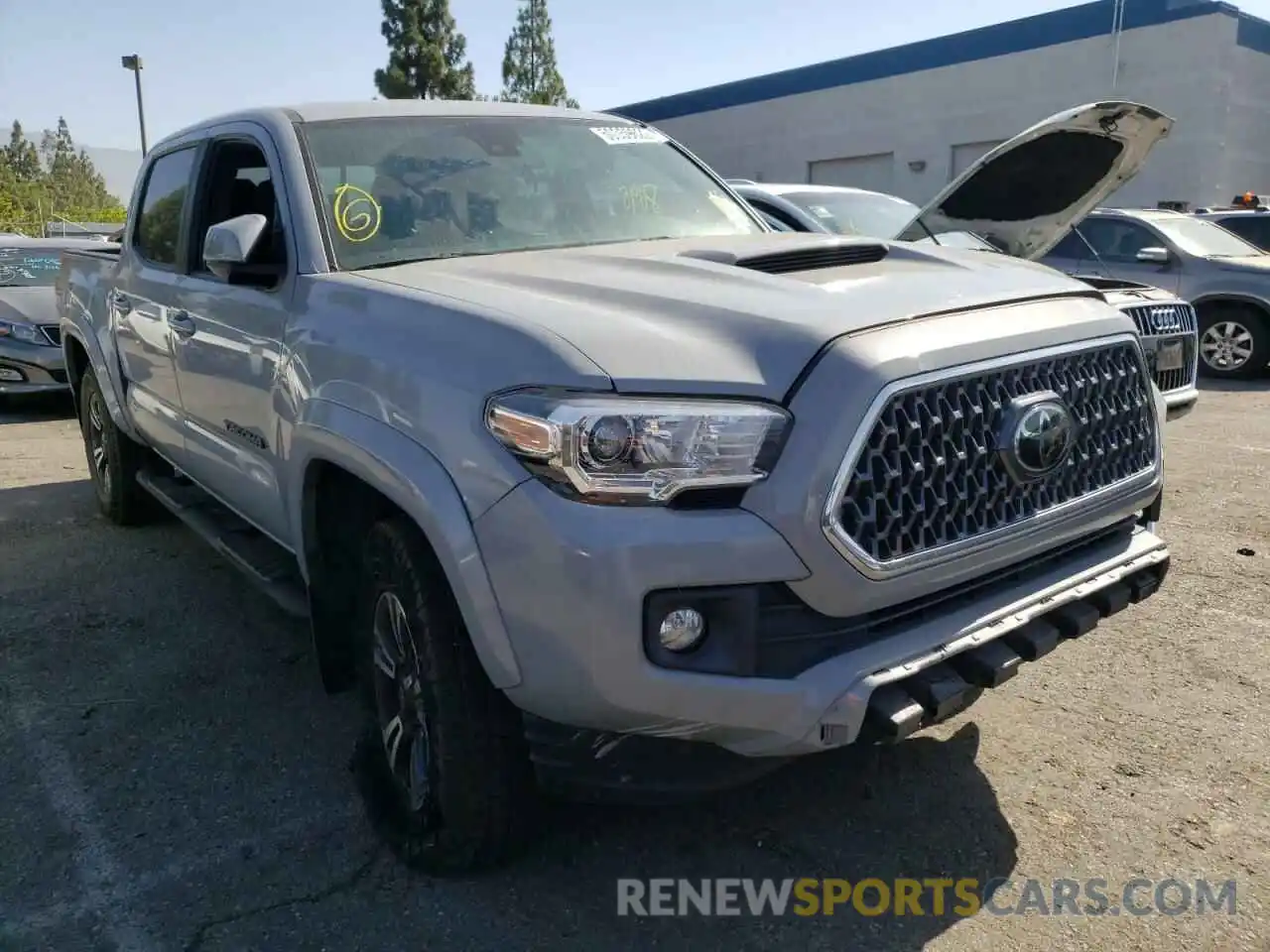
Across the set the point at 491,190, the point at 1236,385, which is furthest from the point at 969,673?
the point at 1236,385

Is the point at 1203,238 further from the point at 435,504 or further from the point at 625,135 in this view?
the point at 435,504

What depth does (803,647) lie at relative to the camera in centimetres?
→ 217

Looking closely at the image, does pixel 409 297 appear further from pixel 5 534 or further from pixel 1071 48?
pixel 1071 48

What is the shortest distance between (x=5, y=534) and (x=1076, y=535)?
5.39m

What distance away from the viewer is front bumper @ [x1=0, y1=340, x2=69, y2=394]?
373 inches

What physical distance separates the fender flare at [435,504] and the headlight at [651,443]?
0.25 m

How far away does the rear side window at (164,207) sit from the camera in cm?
431

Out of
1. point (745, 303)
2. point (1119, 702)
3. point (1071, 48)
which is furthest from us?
point (1071, 48)

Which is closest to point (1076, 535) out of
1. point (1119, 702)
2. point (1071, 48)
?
point (1119, 702)

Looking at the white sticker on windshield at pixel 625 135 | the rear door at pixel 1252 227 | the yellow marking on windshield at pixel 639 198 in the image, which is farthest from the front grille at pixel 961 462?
the rear door at pixel 1252 227

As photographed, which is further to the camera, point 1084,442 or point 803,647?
point 1084,442

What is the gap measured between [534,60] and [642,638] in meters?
43.7

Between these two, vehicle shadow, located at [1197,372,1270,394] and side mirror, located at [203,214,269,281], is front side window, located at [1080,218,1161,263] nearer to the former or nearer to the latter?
vehicle shadow, located at [1197,372,1270,394]

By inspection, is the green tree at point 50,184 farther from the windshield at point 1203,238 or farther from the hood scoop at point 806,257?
the hood scoop at point 806,257
